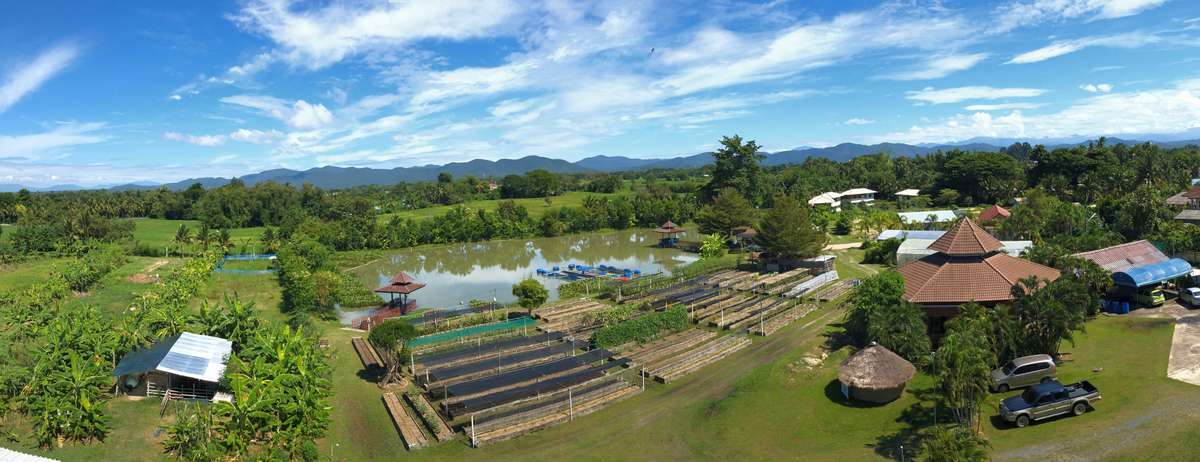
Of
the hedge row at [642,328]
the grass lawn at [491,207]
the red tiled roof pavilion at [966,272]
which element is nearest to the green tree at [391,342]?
the hedge row at [642,328]

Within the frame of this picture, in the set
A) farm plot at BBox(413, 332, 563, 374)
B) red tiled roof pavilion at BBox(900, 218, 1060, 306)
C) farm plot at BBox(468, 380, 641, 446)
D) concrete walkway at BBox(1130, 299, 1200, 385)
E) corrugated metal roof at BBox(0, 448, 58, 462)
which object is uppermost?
red tiled roof pavilion at BBox(900, 218, 1060, 306)

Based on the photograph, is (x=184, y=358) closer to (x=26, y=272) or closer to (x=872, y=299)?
(x=872, y=299)

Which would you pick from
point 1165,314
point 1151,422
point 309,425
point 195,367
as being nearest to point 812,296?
point 1165,314

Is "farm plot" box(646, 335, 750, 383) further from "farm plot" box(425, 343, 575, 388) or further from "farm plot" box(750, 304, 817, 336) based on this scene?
"farm plot" box(425, 343, 575, 388)

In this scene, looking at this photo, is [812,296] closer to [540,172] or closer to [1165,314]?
[1165,314]

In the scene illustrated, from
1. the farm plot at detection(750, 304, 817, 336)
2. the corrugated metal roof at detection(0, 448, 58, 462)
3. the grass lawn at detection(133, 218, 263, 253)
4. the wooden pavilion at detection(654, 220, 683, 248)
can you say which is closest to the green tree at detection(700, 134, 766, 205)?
the wooden pavilion at detection(654, 220, 683, 248)

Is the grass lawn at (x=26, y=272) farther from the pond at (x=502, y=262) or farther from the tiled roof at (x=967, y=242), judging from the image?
the tiled roof at (x=967, y=242)
